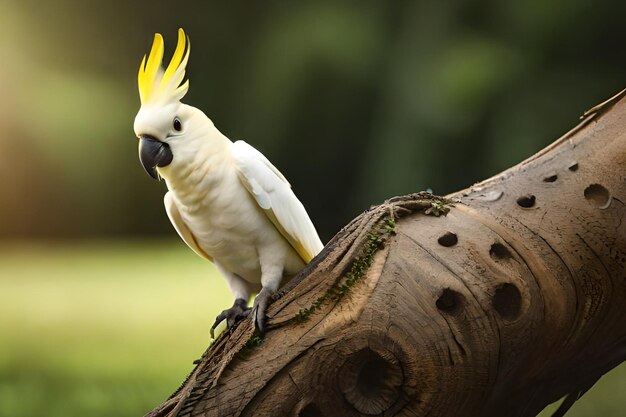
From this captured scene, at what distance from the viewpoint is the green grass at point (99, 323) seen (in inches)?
72.5

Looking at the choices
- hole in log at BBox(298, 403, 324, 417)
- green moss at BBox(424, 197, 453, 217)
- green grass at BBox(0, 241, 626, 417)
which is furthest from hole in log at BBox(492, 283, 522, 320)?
green grass at BBox(0, 241, 626, 417)

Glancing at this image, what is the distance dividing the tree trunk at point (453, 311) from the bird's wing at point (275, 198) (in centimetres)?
15

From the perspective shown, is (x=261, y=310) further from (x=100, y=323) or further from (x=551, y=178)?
(x=100, y=323)

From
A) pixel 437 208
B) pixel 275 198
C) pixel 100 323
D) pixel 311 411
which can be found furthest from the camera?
pixel 100 323

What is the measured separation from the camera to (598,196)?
3.73ft

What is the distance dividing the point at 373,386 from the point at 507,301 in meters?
0.26

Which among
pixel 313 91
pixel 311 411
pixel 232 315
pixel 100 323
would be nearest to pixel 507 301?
pixel 311 411

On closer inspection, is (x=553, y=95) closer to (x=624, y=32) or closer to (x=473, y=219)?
(x=624, y=32)

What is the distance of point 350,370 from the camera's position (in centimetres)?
99

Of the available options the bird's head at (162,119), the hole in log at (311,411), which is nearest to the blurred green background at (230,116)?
the bird's head at (162,119)

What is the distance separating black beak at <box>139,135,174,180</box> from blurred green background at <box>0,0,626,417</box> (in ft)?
2.70

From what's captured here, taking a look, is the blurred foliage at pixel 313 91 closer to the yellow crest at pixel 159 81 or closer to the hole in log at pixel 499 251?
the yellow crest at pixel 159 81

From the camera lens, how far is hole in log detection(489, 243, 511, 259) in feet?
3.49

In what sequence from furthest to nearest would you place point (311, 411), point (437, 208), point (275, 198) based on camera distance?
1. point (275, 198)
2. point (437, 208)
3. point (311, 411)
